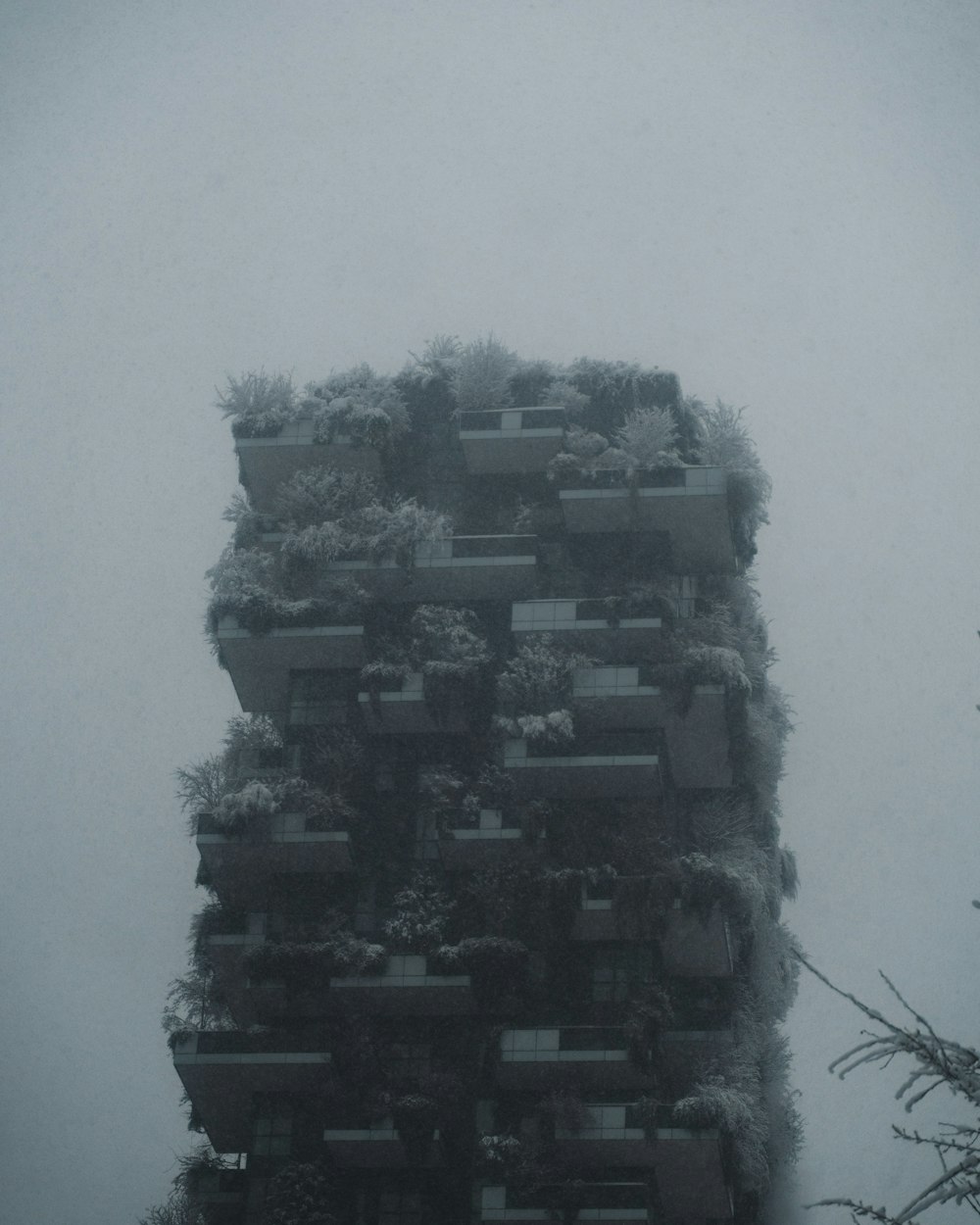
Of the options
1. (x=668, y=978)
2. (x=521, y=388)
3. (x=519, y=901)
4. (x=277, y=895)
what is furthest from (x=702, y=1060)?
(x=521, y=388)

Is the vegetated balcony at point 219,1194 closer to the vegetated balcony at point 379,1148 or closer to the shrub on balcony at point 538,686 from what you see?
the vegetated balcony at point 379,1148

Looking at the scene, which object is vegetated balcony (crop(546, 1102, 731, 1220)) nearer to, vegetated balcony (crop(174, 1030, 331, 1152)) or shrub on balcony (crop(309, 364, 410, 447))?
vegetated balcony (crop(174, 1030, 331, 1152))

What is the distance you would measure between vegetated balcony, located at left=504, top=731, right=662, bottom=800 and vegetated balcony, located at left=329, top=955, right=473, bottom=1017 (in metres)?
4.00

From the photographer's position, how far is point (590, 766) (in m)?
35.2

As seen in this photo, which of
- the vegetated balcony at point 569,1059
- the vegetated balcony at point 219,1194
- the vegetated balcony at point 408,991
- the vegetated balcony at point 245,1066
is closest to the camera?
the vegetated balcony at point 569,1059

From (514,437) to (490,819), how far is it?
8.52m

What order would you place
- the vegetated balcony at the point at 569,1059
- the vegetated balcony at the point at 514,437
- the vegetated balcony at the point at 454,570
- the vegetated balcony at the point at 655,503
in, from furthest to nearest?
the vegetated balcony at the point at 514,437 → the vegetated balcony at the point at 454,570 → the vegetated balcony at the point at 655,503 → the vegetated balcony at the point at 569,1059

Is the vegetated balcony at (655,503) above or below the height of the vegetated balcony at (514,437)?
below

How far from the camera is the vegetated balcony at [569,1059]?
109ft

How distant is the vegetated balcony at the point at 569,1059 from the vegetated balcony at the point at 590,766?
486cm

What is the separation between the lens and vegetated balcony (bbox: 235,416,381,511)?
38.9m

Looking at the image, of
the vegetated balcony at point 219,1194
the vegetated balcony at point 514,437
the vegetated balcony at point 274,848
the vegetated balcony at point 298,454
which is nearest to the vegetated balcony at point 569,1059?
the vegetated balcony at point 274,848

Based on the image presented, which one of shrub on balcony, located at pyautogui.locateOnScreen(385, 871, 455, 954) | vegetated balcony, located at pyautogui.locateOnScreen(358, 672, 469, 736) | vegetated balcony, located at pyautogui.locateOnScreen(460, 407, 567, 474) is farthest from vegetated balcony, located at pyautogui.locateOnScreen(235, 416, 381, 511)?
shrub on balcony, located at pyautogui.locateOnScreen(385, 871, 455, 954)

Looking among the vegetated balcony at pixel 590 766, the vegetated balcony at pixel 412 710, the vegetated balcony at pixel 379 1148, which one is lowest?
the vegetated balcony at pixel 379 1148
